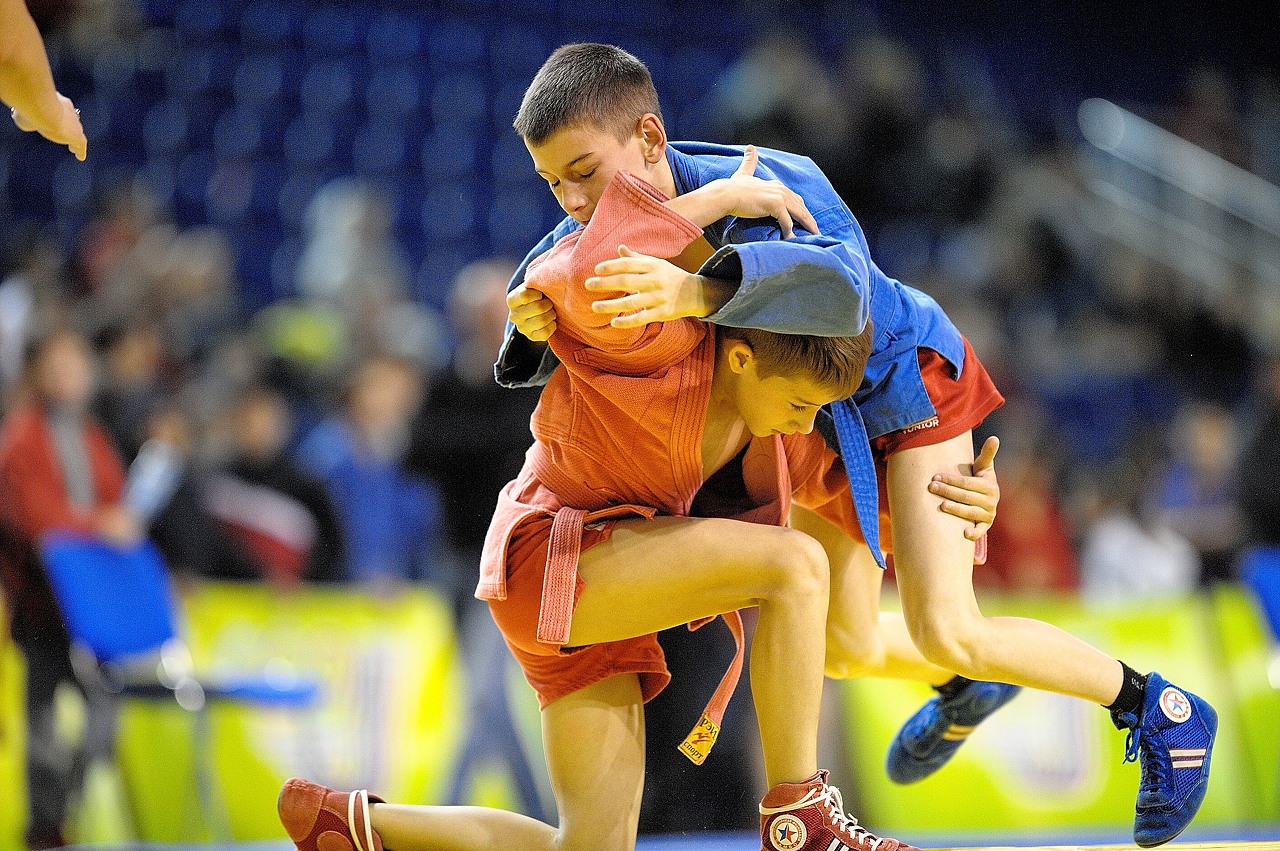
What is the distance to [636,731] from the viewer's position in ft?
8.76

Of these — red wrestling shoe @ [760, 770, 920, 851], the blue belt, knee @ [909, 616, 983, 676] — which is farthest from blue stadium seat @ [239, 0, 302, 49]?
red wrestling shoe @ [760, 770, 920, 851]

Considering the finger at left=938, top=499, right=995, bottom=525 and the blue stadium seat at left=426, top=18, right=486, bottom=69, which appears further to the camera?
the blue stadium seat at left=426, top=18, right=486, bottom=69

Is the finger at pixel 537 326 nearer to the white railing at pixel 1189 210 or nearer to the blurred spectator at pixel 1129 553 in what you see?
the blurred spectator at pixel 1129 553

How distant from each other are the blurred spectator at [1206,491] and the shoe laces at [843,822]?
454 centimetres

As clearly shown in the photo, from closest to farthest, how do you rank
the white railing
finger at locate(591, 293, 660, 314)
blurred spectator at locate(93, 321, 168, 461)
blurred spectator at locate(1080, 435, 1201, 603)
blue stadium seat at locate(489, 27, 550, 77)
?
1. finger at locate(591, 293, 660, 314)
2. blurred spectator at locate(93, 321, 168, 461)
3. blurred spectator at locate(1080, 435, 1201, 603)
4. blue stadium seat at locate(489, 27, 550, 77)
5. the white railing

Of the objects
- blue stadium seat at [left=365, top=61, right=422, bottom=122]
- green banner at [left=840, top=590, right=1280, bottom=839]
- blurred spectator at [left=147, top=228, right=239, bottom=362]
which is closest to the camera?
green banner at [left=840, top=590, right=1280, bottom=839]

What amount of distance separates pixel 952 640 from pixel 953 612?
5 centimetres

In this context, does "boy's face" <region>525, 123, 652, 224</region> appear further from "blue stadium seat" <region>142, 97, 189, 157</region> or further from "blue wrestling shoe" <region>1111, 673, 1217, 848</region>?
"blue stadium seat" <region>142, 97, 189, 157</region>

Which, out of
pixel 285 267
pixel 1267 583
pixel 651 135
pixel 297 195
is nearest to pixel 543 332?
pixel 651 135

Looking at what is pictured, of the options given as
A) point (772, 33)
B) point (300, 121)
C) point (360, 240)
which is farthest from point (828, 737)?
point (772, 33)

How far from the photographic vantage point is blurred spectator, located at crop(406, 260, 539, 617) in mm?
4918

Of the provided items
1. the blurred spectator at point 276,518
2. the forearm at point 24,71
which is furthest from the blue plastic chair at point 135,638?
the forearm at point 24,71

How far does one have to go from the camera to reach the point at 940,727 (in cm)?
312

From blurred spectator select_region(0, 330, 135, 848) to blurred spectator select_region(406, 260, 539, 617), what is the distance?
1.04 m
